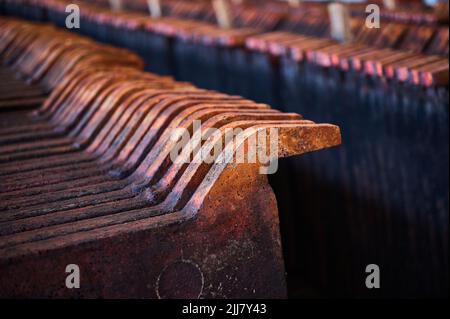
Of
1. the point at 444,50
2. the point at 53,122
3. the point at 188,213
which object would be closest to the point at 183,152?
the point at 188,213

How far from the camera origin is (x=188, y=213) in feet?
7.38

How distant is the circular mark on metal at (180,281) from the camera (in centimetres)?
221

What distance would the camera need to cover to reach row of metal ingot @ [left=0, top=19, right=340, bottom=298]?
6.86 ft

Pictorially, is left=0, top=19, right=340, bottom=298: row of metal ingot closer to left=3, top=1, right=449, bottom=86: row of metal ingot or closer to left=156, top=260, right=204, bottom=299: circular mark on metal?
left=156, top=260, right=204, bottom=299: circular mark on metal

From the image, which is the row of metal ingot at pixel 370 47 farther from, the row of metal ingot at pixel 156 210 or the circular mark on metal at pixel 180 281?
the circular mark on metal at pixel 180 281

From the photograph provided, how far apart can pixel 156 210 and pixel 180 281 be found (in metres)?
0.26

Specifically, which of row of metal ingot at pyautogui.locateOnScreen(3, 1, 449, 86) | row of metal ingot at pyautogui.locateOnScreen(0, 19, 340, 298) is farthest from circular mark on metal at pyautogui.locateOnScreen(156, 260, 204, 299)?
row of metal ingot at pyautogui.locateOnScreen(3, 1, 449, 86)

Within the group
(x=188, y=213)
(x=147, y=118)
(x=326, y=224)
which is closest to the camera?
(x=188, y=213)

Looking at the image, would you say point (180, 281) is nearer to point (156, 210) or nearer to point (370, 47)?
point (156, 210)

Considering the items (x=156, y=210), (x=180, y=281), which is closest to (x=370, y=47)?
(x=156, y=210)

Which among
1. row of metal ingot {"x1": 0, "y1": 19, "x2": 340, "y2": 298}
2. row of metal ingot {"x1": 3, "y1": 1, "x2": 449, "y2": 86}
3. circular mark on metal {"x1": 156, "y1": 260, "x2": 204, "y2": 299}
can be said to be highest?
row of metal ingot {"x1": 3, "y1": 1, "x2": 449, "y2": 86}

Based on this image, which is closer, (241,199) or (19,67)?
(241,199)

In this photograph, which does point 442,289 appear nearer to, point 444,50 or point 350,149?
point 350,149

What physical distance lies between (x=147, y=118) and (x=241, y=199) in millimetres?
1013
